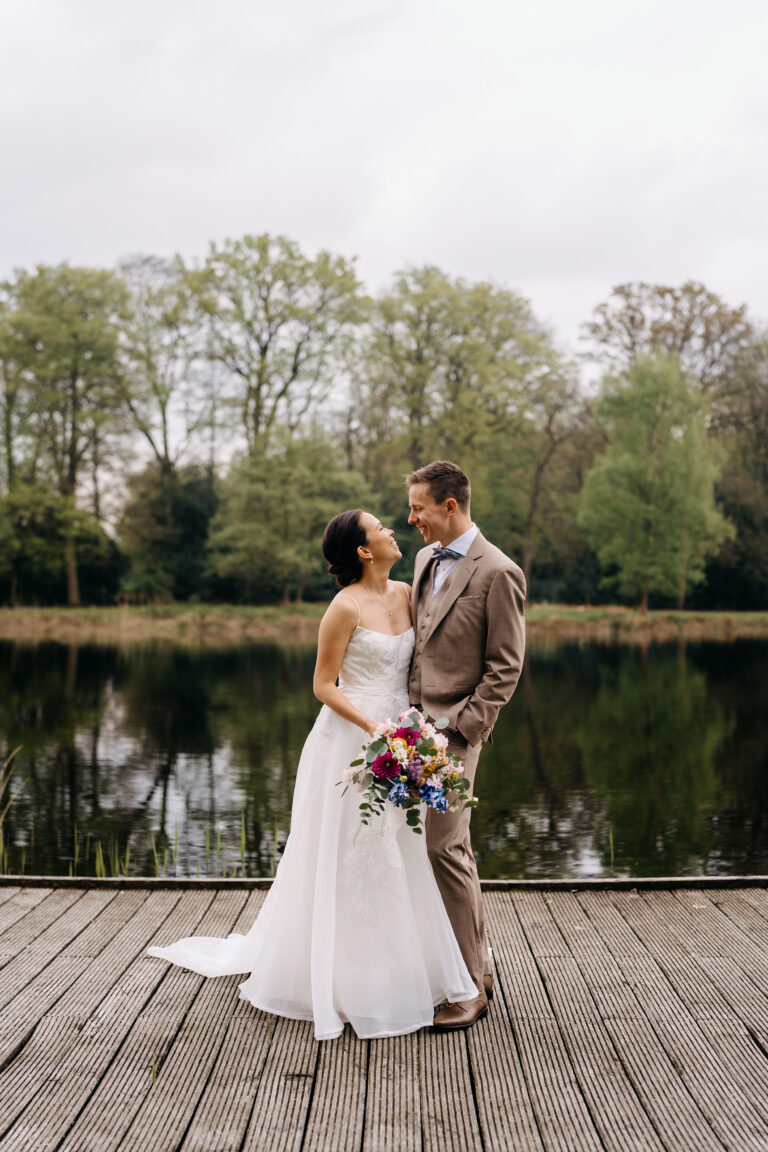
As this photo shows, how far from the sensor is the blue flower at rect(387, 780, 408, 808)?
317 centimetres

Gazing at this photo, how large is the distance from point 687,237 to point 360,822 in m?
37.2

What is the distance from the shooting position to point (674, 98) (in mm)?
25344

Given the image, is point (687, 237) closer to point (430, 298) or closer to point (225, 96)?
point (430, 298)

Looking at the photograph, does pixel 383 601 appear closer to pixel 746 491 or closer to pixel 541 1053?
pixel 541 1053

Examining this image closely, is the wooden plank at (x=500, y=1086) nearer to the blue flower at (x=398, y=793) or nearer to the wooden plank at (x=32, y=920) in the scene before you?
the blue flower at (x=398, y=793)

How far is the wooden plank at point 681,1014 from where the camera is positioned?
2.78 meters

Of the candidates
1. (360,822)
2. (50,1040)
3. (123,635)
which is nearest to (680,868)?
(360,822)

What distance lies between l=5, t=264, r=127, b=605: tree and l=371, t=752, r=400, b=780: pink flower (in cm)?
2955

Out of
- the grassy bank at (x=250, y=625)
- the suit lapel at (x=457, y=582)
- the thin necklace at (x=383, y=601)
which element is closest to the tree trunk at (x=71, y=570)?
the grassy bank at (x=250, y=625)

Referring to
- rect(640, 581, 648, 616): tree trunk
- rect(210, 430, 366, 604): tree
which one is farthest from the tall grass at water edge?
rect(640, 581, 648, 616): tree trunk

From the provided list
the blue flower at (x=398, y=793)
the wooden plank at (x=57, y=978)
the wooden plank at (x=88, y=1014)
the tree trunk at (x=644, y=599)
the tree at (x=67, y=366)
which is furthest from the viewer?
the tree trunk at (x=644, y=599)

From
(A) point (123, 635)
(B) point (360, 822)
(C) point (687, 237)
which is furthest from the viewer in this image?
(C) point (687, 237)

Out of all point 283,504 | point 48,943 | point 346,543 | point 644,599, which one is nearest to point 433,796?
point 346,543

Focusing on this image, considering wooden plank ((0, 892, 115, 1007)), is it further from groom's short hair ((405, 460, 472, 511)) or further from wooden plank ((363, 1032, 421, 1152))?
groom's short hair ((405, 460, 472, 511))
